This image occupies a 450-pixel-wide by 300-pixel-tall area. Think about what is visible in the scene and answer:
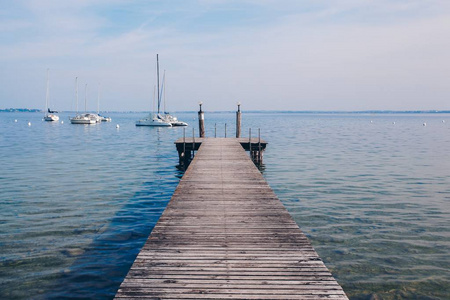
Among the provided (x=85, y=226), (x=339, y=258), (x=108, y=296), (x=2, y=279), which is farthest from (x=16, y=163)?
(x=339, y=258)

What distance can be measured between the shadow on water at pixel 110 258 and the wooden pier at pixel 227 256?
163 centimetres

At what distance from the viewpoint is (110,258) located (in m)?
8.64

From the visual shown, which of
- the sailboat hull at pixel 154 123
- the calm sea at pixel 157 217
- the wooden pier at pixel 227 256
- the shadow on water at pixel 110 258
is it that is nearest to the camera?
the wooden pier at pixel 227 256

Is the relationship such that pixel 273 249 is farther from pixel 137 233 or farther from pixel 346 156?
pixel 346 156

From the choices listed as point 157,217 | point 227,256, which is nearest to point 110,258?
point 157,217

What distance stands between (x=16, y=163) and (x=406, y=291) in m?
24.2

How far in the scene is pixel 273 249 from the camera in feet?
19.4

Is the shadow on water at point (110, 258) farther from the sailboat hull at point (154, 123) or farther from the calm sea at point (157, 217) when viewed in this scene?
the sailboat hull at point (154, 123)

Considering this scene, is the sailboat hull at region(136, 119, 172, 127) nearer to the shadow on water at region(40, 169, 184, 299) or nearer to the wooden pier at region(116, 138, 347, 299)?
the shadow on water at region(40, 169, 184, 299)

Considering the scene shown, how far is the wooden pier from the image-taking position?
15.0ft

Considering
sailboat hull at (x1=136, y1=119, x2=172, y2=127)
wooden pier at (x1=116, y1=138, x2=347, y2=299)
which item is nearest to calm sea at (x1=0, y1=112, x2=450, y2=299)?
wooden pier at (x1=116, y1=138, x2=347, y2=299)

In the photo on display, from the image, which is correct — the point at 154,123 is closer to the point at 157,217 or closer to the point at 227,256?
the point at 157,217

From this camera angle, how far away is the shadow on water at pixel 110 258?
7.16 meters

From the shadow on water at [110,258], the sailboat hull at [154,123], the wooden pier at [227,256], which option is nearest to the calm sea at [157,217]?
the shadow on water at [110,258]
